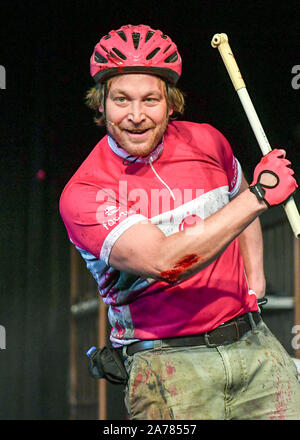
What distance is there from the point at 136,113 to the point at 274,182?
448 mm

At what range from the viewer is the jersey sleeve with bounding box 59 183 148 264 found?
73.6 inches

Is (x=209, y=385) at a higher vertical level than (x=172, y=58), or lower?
lower

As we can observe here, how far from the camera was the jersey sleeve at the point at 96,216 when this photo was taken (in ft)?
6.14

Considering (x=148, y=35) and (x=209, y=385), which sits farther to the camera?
(x=148, y=35)

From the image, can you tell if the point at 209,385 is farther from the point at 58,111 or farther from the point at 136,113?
the point at 58,111

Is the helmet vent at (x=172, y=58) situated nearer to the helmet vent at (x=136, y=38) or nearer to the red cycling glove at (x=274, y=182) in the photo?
the helmet vent at (x=136, y=38)

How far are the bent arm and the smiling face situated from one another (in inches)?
11.0

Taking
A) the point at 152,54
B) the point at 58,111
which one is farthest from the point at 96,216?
the point at 58,111

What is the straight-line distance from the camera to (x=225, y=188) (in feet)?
6.79

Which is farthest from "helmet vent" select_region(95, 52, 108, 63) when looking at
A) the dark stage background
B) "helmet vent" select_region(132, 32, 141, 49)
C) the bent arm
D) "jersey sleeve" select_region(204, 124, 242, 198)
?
the dark stage background

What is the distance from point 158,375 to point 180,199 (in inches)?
19.4

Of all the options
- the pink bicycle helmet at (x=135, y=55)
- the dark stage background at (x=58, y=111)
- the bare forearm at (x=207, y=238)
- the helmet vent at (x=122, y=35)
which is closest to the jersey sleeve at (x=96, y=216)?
the bare forearm at (x=207, y=238)

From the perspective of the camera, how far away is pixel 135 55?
2031 millimetres

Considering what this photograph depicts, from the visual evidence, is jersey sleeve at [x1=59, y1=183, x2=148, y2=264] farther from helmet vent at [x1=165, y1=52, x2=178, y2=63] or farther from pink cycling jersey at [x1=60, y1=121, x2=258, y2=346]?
helmet vent at [x1=165, y1=52, x2=178, y2=63]
